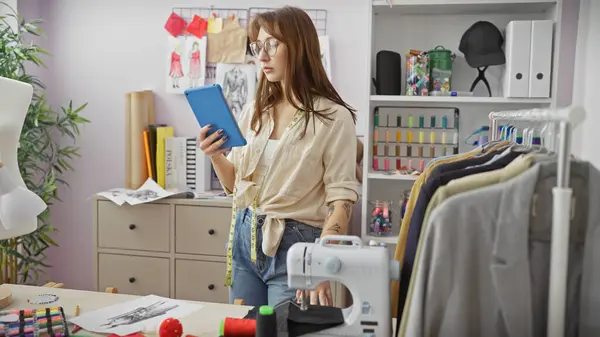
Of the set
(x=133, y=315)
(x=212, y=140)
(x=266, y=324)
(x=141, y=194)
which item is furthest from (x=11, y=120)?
(x=141, y=194)

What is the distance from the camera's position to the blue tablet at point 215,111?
6.13 feet

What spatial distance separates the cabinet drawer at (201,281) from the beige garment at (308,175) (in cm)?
135

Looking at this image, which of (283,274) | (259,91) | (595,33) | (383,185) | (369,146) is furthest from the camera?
(383,185)

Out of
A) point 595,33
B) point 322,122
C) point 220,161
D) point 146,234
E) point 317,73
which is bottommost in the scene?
point 146,234

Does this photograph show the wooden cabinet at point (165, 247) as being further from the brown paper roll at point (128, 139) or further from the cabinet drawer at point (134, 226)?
the brown paper roll at point (128, 139)

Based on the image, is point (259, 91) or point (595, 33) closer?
point (259, 91)

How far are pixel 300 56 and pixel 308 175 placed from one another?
0.38 metres

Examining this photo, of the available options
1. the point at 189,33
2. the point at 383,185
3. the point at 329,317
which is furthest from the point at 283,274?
the point at 189,33

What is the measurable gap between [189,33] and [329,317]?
2620 millimetres

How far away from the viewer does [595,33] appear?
2.81 m

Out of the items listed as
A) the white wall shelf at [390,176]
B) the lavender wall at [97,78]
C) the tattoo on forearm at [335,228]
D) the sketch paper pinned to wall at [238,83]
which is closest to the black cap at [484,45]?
the white wall shelf at [390,176]

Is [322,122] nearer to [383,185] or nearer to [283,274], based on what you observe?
[283,274]

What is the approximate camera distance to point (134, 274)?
3.39 m

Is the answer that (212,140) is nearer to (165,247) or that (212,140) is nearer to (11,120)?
(11,120)
